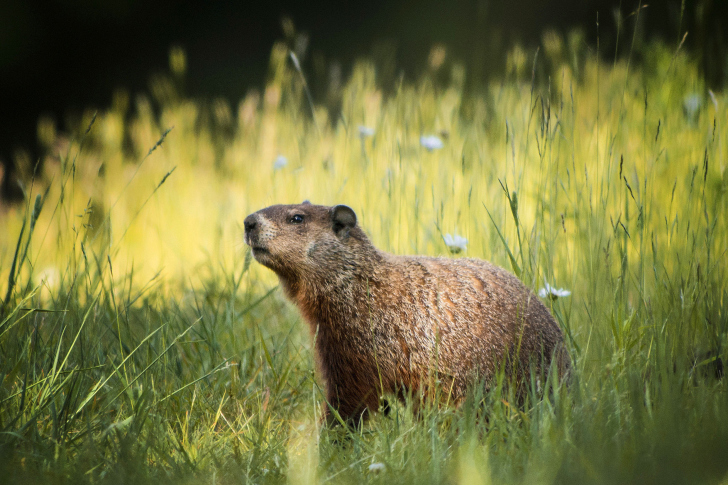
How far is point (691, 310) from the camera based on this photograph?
2396 millimetres

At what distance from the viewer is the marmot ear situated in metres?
2.93

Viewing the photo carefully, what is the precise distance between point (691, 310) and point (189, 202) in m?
4.71

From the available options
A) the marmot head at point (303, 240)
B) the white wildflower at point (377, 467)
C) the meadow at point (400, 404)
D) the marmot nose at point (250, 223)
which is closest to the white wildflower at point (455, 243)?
the meadow at point (400, 404)

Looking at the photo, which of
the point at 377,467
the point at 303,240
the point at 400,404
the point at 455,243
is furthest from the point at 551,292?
the point at 377,467

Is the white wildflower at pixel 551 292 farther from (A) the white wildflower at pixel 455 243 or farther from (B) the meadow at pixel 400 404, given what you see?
(A) the white wildflower at pixel 455 243

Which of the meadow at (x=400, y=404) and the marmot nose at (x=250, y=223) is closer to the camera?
the meadow at (x=400, y=404)

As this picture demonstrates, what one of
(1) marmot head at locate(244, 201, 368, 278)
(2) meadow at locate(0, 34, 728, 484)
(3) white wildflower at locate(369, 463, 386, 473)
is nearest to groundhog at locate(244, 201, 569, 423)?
(1) marmot head at locate(244, 201, 368, 278)

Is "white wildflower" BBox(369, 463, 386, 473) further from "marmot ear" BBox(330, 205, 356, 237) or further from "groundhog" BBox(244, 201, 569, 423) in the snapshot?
"marmot ear" BBox(330, 205, 356, 237)

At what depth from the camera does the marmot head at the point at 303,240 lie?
2.85 metres

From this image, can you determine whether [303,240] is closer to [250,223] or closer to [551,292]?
[250,223]

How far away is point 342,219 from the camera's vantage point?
2943 millimetres

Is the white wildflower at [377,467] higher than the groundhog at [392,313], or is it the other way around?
the groundhog at [392,313]

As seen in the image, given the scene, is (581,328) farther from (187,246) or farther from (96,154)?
(96,154)

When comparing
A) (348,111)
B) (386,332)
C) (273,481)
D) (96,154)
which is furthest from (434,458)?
(96,154)
